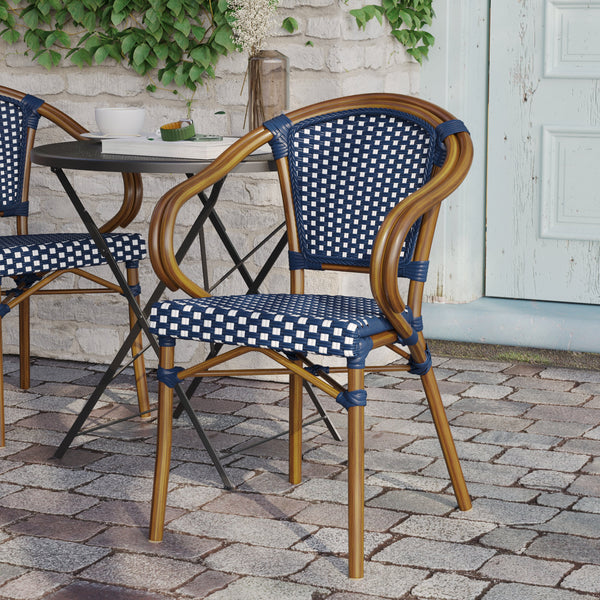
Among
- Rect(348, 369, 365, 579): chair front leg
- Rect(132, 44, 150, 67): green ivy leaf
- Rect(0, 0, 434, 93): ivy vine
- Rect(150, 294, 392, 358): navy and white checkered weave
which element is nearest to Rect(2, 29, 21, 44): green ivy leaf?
Rect(0, 0, 434, 93): ivy vine

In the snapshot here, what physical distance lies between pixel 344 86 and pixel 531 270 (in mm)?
1050

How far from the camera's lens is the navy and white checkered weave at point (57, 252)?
306 centimetres

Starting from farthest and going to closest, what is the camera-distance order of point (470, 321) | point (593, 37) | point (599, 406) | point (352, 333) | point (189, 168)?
point (470, 321), point (593, 37), point (599, 406), point (189, 168), point (352, 333)

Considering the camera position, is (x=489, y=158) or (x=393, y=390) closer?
(x=393, y=390)

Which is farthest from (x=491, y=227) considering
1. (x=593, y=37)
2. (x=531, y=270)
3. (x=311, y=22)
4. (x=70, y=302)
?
(x=70, y=302)

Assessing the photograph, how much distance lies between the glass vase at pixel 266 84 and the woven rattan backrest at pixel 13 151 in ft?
2.47

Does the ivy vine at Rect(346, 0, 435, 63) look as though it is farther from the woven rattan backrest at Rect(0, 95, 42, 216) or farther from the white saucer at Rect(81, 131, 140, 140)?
the woven rattan backrest at Rect(0, 95, 42, 216)

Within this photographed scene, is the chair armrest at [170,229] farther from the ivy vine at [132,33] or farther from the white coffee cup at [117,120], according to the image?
the ivy vine at [132,33]

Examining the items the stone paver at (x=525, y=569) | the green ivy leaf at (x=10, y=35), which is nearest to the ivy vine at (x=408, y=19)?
the green ivy leaf at (x=10, y=35)

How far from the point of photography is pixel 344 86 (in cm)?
353

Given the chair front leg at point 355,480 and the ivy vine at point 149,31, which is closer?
the chair front leg at point 355,480

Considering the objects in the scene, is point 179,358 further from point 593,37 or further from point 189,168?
point 593,37

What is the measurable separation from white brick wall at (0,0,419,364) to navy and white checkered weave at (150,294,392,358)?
1.23 meters

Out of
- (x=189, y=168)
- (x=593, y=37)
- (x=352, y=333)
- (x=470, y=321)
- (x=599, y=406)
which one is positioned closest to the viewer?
(x=352, y=333)
